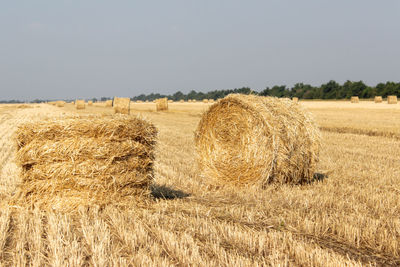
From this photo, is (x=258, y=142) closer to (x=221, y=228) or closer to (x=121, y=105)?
(x=221, y=228)

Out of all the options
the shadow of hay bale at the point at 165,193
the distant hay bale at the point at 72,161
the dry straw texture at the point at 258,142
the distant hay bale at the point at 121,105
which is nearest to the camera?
the distant hay bale at the point at 72,161

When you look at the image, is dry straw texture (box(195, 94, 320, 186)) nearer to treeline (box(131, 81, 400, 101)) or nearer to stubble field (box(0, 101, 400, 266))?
stubble field (box(0, 101, 400, 266))

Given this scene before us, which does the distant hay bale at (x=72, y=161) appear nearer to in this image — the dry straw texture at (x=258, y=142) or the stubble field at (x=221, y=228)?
the stubble field at (x=221, y=228)

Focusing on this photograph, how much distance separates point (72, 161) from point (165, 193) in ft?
5.92

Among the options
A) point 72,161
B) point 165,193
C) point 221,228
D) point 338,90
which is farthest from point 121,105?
point 338,90

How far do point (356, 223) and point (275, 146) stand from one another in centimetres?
232

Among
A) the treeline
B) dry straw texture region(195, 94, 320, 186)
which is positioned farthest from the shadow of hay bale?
the treeline

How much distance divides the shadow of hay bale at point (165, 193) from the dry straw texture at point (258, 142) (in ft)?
3.65

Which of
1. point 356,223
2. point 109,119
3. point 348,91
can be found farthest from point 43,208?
point 348,91

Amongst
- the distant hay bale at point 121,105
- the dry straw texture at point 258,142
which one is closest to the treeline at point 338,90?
the distant hay bale at point 121,105

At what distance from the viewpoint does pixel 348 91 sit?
61.0 meters

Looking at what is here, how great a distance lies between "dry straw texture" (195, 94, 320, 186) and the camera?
6840 millimetres

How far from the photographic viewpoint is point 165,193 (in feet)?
21.3

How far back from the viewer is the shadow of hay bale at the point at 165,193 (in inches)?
247
